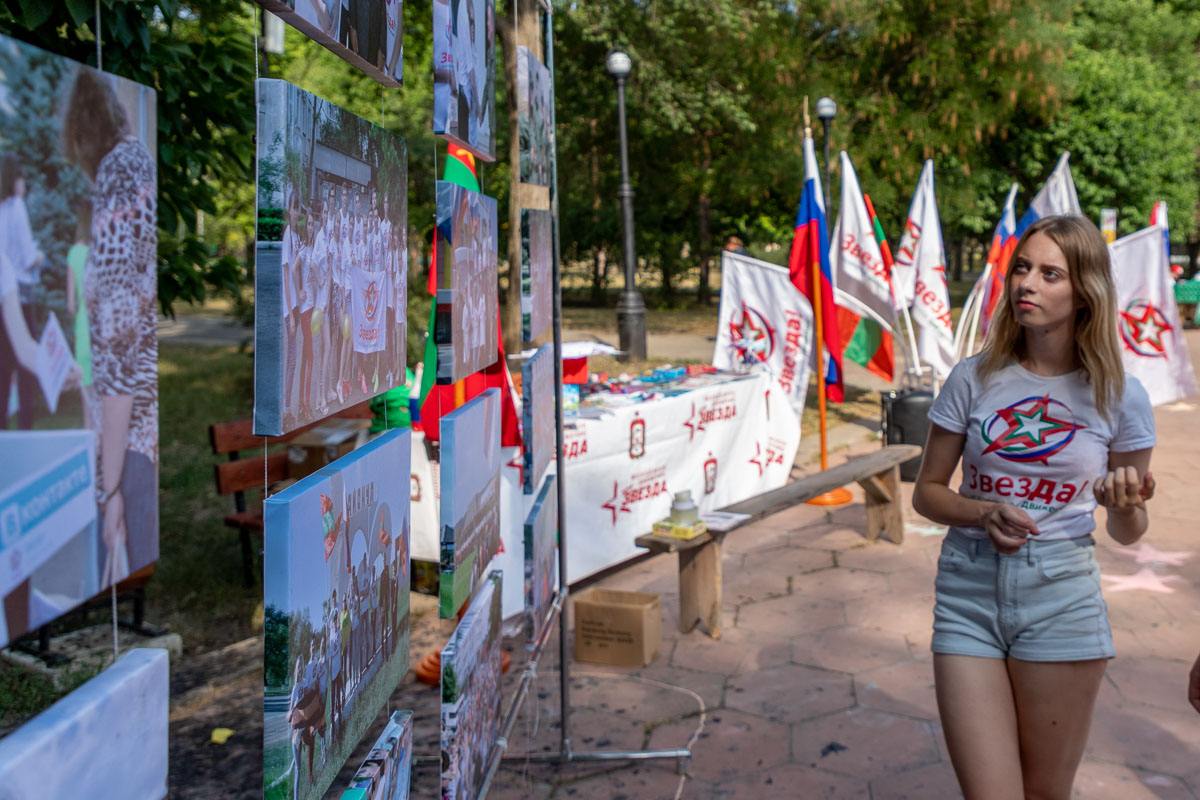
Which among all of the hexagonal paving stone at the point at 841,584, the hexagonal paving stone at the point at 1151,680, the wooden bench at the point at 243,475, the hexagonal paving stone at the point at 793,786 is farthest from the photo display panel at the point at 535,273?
the hexagonal paving stone at the point at 841,584

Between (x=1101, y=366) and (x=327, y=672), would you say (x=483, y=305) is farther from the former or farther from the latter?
(x=1101, y=366)

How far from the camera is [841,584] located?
236 inches

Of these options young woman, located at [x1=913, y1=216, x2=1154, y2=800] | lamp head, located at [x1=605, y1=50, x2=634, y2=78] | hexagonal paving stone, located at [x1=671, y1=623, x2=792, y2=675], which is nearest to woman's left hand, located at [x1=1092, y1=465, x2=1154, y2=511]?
young woman, located at [x1=913, y1=216, x2=1154, y2=800]

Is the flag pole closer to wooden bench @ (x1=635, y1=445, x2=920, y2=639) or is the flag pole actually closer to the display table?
the display table

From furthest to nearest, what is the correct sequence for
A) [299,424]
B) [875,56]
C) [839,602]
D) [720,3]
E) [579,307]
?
[579,307] → [875,56] → [720,3] → [839,602] → [299,424]

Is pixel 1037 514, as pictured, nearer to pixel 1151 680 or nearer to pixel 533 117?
pixel 533 117

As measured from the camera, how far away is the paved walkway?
12.3 ft

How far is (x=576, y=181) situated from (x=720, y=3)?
32.6ft

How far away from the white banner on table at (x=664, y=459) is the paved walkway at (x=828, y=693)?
36cm

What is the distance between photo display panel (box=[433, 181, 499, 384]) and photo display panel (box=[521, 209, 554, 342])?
1.12 feet

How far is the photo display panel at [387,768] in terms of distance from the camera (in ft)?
5.09

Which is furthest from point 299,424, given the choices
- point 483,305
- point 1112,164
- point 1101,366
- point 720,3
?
point 1112,164

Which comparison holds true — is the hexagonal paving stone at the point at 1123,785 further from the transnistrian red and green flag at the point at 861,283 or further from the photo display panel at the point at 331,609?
the transnistrian red and green flag at the point at 861,283

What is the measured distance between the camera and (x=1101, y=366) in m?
2.43
